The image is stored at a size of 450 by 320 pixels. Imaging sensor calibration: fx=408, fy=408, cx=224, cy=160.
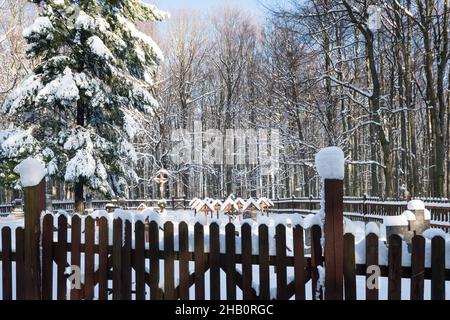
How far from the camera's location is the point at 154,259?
3.90 metres

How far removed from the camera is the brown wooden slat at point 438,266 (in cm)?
316

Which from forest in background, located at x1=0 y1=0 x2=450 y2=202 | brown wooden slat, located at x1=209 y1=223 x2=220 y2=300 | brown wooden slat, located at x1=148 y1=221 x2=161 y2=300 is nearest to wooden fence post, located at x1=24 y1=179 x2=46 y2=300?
brown wooden slat, located at x1=148 y1=221 x2=161 y2=300

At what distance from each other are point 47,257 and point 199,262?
1731 mm

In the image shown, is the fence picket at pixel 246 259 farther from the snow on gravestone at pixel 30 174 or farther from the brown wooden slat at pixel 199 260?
the snow on gravestone at pixel 30 174

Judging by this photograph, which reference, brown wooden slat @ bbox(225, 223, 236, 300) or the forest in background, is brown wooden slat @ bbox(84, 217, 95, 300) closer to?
brown wooden slat @ bbox(225, 223, 236, 300)

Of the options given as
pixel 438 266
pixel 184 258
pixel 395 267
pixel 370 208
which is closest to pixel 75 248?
pixel 184 258

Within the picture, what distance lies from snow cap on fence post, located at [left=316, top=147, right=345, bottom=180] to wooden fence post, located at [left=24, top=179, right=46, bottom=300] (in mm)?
2975

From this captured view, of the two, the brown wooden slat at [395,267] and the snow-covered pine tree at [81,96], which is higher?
the snow-covered pine tree at [81,96]

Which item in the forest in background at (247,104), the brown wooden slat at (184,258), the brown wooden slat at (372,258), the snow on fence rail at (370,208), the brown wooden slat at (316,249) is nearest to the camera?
the brown wooden slat at (372,258)

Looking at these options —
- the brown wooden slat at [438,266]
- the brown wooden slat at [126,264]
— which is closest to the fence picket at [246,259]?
the brown wooden slat at [126,264]

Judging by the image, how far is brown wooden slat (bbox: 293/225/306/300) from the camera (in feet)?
11.3

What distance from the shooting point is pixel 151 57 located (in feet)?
58.7

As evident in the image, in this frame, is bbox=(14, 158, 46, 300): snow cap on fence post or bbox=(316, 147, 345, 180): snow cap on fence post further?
bbox=(14, 158, 46, 300): snow cap on fence post
